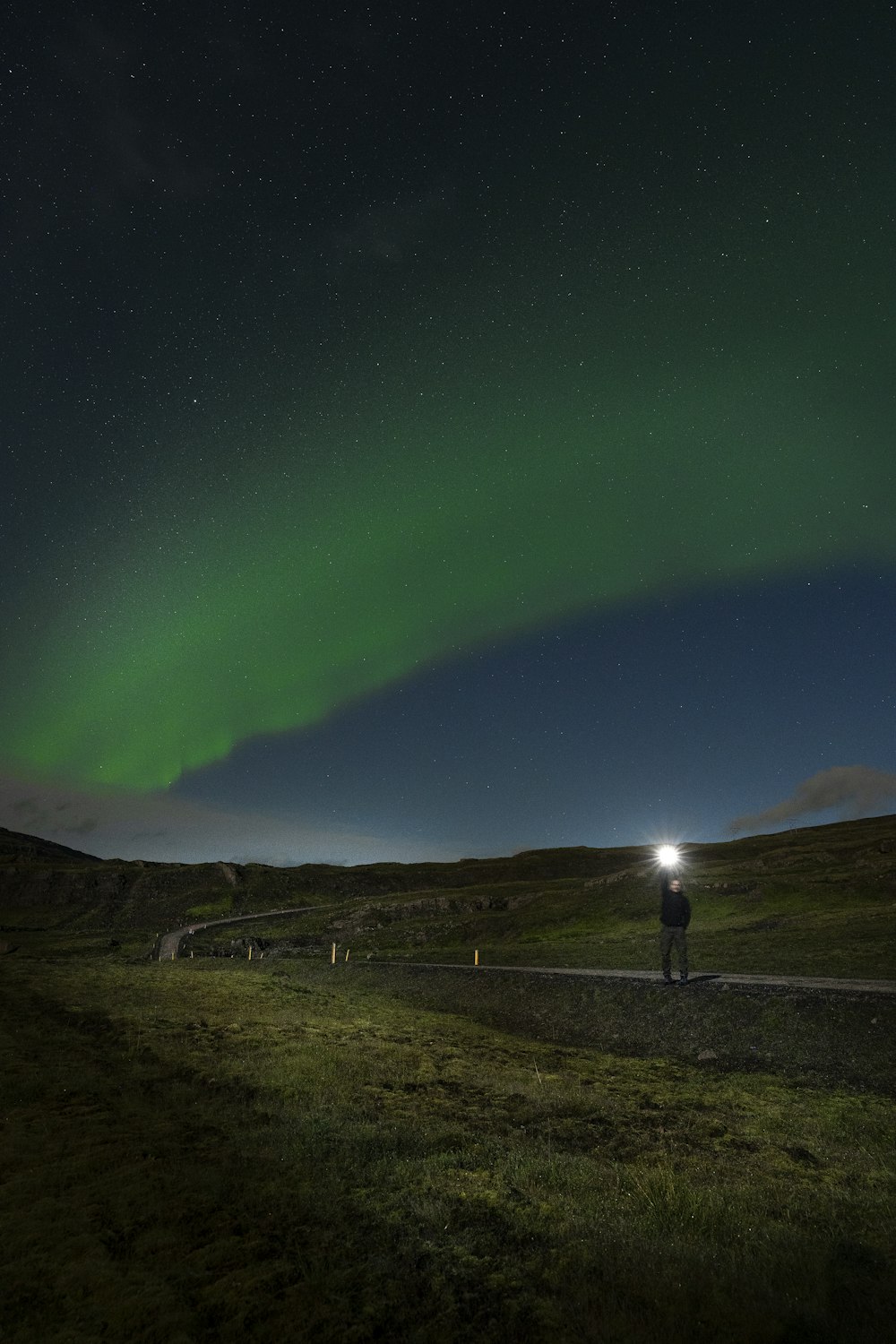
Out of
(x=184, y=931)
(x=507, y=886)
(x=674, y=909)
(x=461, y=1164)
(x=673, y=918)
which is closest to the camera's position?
(x=461, y=1164)

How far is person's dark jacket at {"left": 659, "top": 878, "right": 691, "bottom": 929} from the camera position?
2092cm

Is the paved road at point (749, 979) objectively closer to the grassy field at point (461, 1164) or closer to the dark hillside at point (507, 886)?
the grassy field at point (461, 1164)

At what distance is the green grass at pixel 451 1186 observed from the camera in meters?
6.16

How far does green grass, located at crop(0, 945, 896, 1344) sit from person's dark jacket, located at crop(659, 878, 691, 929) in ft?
9.00

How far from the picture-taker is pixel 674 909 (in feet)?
68.9

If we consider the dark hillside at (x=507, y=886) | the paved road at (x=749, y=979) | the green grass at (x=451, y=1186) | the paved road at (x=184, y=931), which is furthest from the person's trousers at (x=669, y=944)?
the paved road at (x=184, y=931)

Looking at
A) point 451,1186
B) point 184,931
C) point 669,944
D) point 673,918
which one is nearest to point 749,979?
point 669,944

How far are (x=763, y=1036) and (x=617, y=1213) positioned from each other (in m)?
11.5

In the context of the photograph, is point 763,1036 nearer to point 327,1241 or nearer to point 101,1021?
point 327,1241

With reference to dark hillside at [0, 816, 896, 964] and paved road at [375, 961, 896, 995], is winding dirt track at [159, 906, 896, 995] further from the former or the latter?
dark hillside at [0, 816, 896, 964]

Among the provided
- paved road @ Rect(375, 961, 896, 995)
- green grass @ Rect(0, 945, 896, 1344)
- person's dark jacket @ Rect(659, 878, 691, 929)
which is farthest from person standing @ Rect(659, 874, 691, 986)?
green grass @ Rect(0, 945, 896, 1344)

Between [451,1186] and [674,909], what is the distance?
1405 centimetres

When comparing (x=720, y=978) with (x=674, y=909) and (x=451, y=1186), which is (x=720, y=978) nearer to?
(x=674, y=909)

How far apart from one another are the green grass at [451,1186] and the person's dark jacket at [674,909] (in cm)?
274
